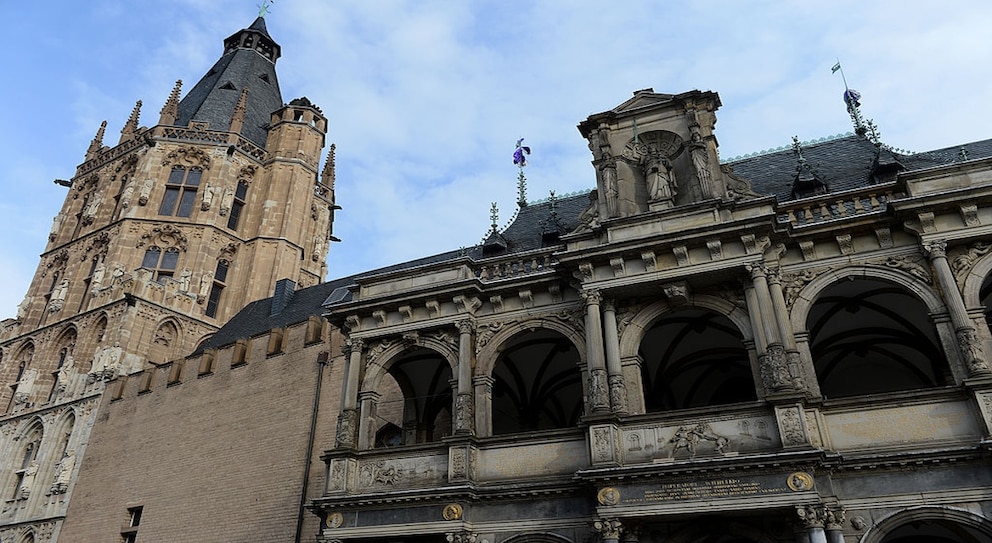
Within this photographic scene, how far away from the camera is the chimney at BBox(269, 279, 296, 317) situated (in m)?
32.6

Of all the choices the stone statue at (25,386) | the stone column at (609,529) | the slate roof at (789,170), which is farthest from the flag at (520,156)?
the stone statue at (25,386)

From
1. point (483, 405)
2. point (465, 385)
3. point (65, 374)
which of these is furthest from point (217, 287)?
point (483, 405)

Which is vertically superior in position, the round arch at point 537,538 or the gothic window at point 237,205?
the gothic window at point 237,205

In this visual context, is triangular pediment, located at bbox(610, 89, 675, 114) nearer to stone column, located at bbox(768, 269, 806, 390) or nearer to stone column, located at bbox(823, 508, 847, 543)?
stone column, located at bbox(768, 269, 806, 390)

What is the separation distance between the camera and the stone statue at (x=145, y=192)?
130ft

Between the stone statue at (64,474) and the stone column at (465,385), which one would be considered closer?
the stone column at (465,385)

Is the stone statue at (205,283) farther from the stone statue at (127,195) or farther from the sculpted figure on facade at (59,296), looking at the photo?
the sculpted figure on facade at (59,296)

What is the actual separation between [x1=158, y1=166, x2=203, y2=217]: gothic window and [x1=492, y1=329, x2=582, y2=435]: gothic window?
28157 mm

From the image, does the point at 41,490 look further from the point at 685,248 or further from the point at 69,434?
the point at 685,248

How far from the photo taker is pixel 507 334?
632 inches

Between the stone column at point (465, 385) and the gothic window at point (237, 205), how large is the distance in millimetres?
29689

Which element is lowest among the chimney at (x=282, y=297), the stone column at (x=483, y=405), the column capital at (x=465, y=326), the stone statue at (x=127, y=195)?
the stone column at (x=483, y=405)

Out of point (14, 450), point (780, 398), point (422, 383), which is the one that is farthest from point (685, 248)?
point (14, 450)

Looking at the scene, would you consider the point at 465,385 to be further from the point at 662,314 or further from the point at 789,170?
the point at 789,170
